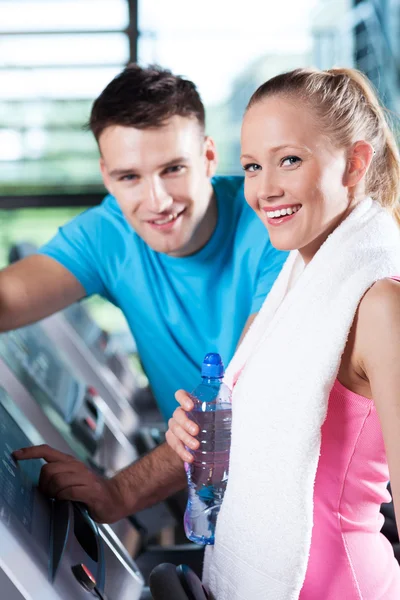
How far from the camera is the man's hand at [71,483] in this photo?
3.93ft

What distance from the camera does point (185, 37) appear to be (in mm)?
4750

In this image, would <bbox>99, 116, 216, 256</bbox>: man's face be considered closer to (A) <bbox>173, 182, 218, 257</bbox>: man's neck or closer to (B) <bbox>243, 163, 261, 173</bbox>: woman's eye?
(A) <bbox>173, 182, 218, 257</bbox>: man's neck

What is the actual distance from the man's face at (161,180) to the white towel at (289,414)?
0.64 m

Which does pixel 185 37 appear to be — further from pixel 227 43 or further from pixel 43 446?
pixel 43 446

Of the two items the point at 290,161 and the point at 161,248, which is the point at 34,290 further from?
the point at 290,161

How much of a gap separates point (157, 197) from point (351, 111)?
2.08ft

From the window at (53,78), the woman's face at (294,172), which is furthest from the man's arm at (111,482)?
the window at (53,78)

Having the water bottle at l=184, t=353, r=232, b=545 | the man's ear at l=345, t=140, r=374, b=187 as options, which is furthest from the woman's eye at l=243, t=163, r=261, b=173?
the water bottle at l=184, t=353, r=232, b=545

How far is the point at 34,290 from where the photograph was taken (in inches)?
66.2

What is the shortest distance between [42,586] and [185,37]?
429 cm

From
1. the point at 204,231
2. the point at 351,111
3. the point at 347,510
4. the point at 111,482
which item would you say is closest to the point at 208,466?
the point at 111,482

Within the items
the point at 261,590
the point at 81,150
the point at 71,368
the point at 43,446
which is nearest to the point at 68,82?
the point at 81,150

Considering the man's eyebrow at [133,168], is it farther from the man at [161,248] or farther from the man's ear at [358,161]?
the man's ear at [358,161]

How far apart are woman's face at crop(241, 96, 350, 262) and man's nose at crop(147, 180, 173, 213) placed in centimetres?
57
